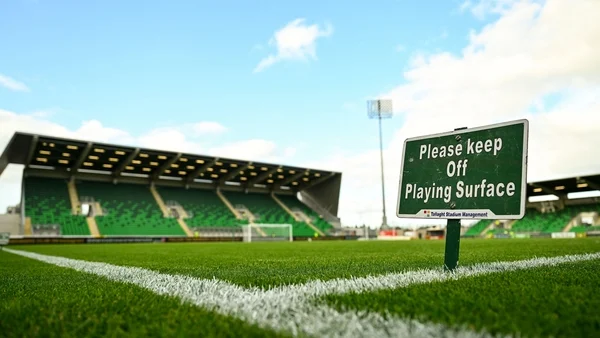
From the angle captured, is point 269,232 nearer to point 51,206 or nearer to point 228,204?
point 228,204

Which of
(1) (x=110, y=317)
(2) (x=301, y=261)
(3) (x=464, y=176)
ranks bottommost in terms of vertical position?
(2) (x=301, y=261)

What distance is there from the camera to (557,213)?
41.6m

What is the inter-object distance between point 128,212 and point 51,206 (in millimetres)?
5143

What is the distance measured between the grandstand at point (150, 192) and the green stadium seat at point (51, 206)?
0.06 m

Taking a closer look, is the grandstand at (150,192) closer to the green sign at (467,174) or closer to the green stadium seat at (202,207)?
the green stadium seat at (202,207)

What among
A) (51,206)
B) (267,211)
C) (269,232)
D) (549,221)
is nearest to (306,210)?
(267,211)

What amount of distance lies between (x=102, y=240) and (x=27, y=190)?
8301mm

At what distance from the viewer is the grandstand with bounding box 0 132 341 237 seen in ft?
100

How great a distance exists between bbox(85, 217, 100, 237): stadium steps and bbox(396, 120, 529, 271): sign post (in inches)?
1189

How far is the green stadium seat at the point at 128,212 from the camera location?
31572 millimetres

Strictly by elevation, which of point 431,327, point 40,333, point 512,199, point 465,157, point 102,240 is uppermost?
point 465,157

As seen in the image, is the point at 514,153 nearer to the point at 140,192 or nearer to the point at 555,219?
the point at 140,192

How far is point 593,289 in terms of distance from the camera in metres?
2.44

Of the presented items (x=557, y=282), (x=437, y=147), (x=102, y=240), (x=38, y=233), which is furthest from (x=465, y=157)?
(x=38, y=233)
